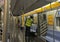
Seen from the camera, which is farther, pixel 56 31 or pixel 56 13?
pixel 56 31

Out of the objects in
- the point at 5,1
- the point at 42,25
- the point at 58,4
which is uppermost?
the point at 58,4

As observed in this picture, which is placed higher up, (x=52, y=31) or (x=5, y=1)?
(x=5, y=1)

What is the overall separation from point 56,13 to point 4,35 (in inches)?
173

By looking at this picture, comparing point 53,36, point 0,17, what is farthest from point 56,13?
point 0,17

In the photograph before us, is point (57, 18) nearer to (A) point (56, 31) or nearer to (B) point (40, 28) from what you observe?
(A) point (56, 31)

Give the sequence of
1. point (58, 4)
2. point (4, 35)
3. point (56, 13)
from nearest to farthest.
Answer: point (4, 35)
point (58, 4)
point (56, 13)

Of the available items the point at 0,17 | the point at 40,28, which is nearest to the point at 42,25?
the point at 40,28

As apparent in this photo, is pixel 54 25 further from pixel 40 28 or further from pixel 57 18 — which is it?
pixel 40 28

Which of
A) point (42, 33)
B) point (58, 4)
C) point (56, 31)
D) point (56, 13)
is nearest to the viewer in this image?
point (58, 4)

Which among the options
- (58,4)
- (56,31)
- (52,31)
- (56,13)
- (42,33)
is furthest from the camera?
(42,33)

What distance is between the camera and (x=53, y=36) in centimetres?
608

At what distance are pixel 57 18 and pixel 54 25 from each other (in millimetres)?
334

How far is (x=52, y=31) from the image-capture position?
19.9ft

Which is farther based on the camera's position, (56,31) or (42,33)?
(42,33)
